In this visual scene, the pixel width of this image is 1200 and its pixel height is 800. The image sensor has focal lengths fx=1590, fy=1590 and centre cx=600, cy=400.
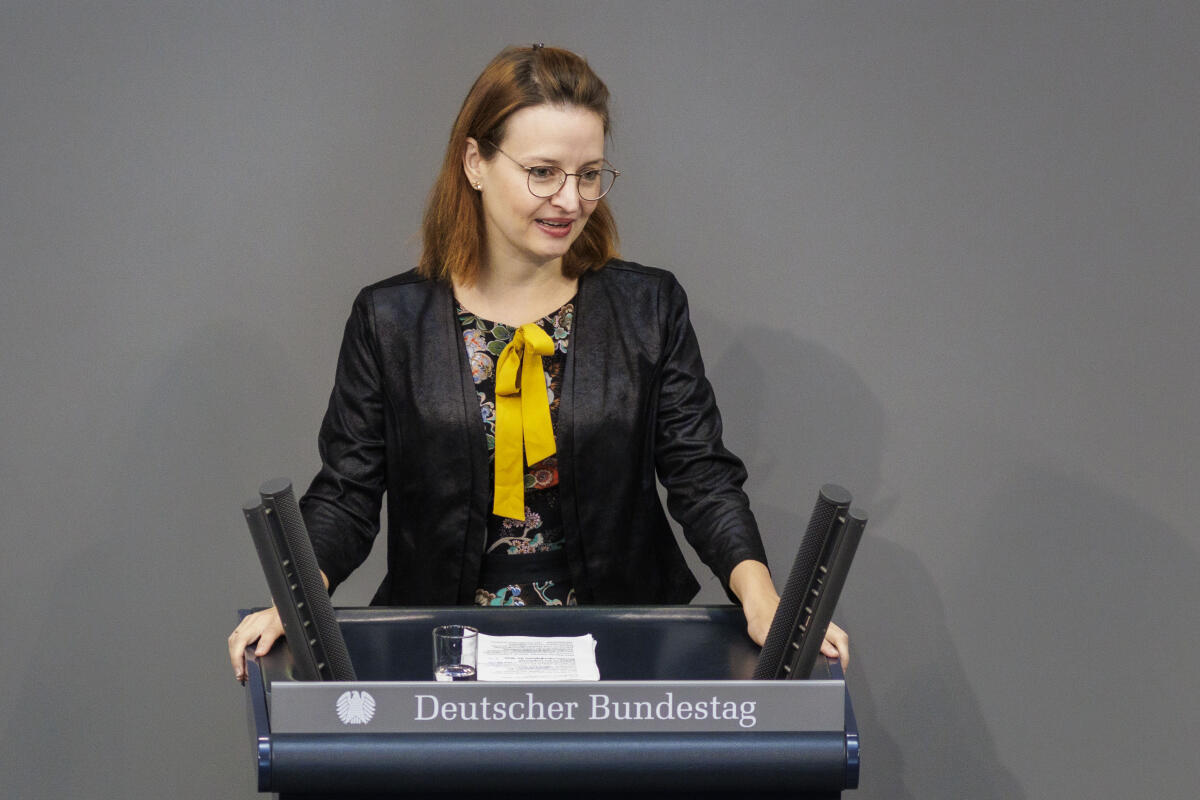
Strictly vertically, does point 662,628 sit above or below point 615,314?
below

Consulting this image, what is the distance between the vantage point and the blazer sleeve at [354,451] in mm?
2531

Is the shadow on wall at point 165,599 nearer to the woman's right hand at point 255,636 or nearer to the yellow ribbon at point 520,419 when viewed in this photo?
the yellow ribbon at point 520,419

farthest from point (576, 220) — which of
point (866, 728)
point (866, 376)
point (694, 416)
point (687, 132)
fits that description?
point (866, 728)

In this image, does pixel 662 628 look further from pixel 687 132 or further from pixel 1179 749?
pixel 1179 749

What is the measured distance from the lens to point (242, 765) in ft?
11.5

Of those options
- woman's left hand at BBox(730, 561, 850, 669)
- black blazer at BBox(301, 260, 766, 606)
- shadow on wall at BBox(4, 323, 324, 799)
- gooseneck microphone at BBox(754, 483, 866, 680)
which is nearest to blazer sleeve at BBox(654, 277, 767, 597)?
black blazer at BBox(301, 260, 766, 606)

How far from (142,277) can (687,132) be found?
46.0 inches

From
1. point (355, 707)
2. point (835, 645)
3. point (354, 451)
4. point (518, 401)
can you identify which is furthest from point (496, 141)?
point (355, 707)

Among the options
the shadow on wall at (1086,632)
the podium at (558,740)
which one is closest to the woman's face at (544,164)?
the podium at (558,740)

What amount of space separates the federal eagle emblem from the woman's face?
0.98 metres

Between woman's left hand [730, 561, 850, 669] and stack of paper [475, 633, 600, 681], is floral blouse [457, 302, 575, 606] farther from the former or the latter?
stack of paper [475, 633, 600, 681]

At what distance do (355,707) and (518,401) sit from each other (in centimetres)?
94

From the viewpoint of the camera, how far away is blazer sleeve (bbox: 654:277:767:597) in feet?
8.30

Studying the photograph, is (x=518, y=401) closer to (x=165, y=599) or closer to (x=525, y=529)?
(x=525, y=529)
